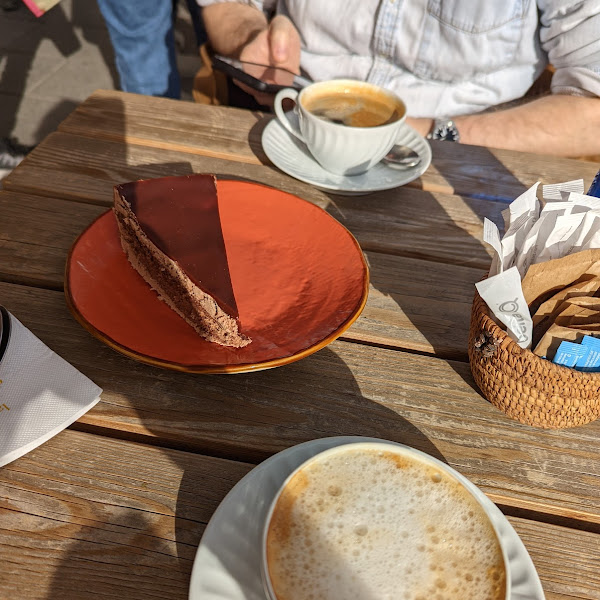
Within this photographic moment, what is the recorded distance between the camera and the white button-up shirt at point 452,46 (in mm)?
1529

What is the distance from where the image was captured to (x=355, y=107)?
118 centimetres

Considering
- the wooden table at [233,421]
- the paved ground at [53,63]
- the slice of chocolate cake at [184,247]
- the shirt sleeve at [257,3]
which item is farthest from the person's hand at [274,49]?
the paved ground at [53,63]

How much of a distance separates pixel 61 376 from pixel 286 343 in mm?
287

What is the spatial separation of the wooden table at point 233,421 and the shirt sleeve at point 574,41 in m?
0.66

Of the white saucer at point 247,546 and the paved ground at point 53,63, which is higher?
the white saucer at point 247,546

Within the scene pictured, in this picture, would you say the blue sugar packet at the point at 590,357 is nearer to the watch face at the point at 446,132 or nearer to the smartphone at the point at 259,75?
the watch face at the point at 446,132

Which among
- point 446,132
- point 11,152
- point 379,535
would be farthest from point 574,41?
point 11,152

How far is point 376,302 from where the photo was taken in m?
0.92

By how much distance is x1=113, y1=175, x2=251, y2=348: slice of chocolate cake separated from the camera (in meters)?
0.80

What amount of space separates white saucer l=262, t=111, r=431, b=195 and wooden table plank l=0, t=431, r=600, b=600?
24.6 inches

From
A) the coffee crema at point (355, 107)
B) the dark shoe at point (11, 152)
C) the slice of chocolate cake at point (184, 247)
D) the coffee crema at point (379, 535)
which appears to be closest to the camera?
the coffee crema at point (379, 535)

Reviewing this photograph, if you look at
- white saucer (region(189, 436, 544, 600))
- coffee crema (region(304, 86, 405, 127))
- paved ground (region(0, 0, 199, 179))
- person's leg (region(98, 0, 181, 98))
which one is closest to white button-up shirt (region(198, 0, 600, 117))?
coffee crema (region(304, 86, 405, 127))

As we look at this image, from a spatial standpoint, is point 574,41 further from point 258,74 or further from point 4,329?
point 4,329

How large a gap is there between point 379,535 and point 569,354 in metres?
0.32
